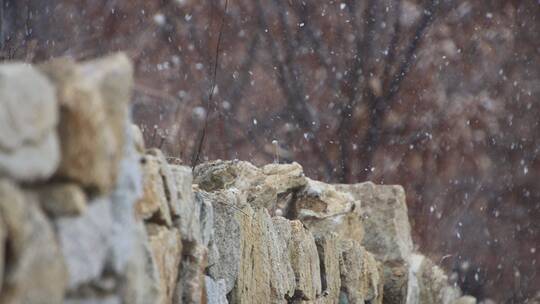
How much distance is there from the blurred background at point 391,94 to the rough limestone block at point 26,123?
16804 mm

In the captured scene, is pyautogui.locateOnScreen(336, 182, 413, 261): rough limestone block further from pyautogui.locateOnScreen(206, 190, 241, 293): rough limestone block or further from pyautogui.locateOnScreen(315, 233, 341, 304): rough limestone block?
pyautogui.locateOnScreen(206, 190, 241, 293): rough limestone block

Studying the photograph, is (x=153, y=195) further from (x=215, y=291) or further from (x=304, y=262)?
(x=304, y=262)

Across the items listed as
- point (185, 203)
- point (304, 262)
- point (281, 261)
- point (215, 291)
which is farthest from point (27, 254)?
point (304, 262)

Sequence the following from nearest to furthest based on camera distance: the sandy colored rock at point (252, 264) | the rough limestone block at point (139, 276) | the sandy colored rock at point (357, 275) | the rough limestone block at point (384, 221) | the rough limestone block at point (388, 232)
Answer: the rough limestone block at point (139, 276), the sandy colored rock at point (252, 264), the sandy colored rock at point (357, 275), the rough limestone block at point (388, 232), the rough limestone block at point (384, 221)

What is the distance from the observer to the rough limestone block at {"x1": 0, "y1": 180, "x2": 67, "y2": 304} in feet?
8.01

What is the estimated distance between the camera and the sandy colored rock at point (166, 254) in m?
3.63

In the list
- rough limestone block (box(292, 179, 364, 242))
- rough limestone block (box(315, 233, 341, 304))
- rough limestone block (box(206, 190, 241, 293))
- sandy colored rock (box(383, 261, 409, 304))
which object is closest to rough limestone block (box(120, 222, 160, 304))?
rough limestone block (box(206, 190, 241, 293))

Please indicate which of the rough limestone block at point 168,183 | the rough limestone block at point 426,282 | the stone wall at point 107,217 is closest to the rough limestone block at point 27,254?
the stone wall at point 107,217

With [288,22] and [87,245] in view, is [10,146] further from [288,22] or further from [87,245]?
[288,22]

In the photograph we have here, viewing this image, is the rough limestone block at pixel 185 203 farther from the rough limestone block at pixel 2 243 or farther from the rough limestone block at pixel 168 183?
the rough limestone block at pixel 2 243

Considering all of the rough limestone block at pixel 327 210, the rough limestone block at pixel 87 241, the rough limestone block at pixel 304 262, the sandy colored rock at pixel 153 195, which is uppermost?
the rough limestone block at pixel 327 210

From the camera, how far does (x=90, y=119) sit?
2.61 meters

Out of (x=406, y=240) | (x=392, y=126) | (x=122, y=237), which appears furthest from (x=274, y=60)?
(x=122, y=237)

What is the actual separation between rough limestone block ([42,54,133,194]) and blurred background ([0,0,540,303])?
54.4ft
